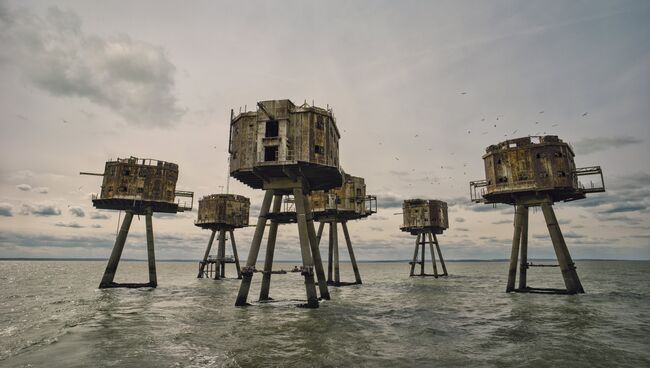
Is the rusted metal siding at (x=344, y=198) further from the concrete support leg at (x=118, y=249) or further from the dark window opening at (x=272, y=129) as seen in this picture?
the concrete support leg at (x=118, y=249)

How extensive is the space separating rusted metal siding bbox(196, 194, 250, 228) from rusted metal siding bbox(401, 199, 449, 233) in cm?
1998

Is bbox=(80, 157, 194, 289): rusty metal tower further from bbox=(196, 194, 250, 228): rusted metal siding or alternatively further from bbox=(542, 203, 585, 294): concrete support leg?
bbox=(542, 203, 585, 294): concrete support leg

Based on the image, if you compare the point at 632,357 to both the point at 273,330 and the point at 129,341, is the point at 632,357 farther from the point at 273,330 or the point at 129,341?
the point at 129,341

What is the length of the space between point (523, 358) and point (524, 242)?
1759cm

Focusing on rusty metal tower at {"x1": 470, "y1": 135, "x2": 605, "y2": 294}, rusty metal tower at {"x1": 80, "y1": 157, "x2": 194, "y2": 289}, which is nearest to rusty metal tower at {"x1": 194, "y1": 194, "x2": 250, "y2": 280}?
rusty metal tower at {"x1": 80, "y1": 157, "x2": 194, "y2": 289}

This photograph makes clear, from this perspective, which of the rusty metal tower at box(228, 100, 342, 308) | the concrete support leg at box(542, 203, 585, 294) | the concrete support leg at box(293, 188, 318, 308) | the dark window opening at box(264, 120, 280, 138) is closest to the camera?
the concrete support leg at box(293, 188, 318, 308)

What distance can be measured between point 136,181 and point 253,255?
54.1 ft

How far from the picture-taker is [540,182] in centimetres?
2180

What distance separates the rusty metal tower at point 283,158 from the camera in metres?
17.9

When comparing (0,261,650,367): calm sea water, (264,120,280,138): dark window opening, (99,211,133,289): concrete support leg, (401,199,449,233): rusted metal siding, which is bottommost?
(0,261,650,367): calm sea water

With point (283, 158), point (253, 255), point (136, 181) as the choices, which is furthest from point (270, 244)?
point (136, 181)

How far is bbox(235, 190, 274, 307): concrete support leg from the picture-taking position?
697 inches

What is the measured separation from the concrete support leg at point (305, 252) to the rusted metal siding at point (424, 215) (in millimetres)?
25968

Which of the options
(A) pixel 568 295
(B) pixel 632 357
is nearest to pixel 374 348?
(B) pixel 632 357
